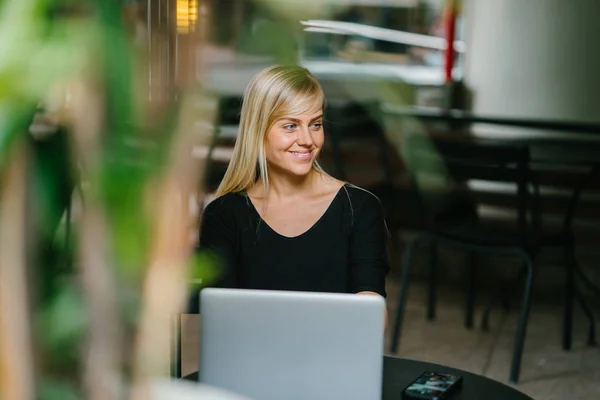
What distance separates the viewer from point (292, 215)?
1.84 m

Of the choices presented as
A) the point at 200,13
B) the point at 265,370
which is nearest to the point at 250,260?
the point at 265,370

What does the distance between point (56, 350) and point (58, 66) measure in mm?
116

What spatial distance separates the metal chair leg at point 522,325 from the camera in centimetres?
307

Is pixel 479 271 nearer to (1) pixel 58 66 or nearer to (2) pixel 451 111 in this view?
(2) pixel 451 111

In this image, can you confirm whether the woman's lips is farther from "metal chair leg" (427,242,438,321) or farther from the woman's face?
"metal chair leg" (427,242,438,321)

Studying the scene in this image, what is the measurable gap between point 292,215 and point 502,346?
167 centimetres

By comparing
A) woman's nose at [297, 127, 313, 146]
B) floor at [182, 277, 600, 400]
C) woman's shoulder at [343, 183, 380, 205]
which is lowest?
floor at [182, 277, 600, 400]

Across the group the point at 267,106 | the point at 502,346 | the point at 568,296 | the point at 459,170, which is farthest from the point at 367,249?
the point at 568,296

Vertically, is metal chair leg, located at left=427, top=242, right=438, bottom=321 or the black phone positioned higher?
the black phone

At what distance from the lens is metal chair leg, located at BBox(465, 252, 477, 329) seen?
3381 mm

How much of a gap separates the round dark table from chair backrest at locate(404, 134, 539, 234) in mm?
1478

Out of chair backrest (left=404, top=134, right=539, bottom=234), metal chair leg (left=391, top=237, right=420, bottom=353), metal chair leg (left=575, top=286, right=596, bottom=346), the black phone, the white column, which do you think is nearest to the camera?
the black phone

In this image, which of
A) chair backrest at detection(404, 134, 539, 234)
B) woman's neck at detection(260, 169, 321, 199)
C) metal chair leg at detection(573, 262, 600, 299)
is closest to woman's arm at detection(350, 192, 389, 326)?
woman's neck at detection(260, 169, 321, 199)

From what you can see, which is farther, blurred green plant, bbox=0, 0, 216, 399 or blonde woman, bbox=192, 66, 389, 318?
blonde woman, bbox=192, 66, 389, 318
